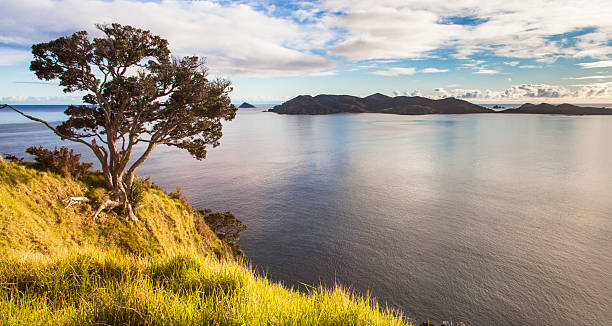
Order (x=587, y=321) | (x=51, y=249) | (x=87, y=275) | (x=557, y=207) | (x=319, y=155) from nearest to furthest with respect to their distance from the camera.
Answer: (x=87, y=275)
(x=51, y=249)
(x=587, y=321)
(x=557, y=207)
(x=319, y=155)

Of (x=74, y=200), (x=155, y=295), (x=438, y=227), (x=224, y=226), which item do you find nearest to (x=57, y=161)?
(x=74, y=200)

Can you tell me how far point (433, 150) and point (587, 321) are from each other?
254 feet

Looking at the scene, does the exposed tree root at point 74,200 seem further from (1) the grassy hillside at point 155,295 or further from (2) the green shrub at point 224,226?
(2) the green shrub at point 224,226

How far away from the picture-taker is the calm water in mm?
28281

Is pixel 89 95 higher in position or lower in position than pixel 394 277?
higher

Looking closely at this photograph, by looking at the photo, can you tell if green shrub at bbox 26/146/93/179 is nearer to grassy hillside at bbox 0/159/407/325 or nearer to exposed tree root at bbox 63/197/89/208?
exposed tree root at bbox 63/197/89/208

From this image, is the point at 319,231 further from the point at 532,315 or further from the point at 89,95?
the point at 89,95

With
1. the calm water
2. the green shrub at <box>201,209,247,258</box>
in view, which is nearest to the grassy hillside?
the calm water

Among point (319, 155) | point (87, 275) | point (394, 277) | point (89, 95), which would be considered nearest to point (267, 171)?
point (319, 155)

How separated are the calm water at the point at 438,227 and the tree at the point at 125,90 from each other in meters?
15.7

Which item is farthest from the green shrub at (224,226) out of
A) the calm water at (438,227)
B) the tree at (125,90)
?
the tree at (125,90)

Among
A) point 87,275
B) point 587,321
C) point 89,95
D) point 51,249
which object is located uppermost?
point 89,95

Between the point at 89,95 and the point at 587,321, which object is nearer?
the point at 89,95

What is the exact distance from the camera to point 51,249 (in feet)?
41.1
